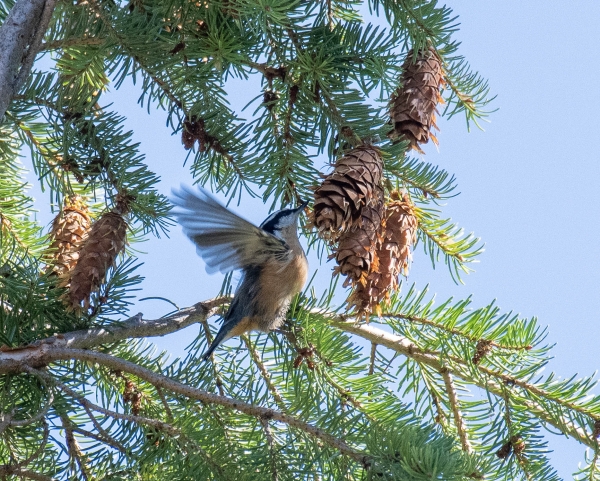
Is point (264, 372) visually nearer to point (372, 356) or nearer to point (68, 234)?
point (372, 356)

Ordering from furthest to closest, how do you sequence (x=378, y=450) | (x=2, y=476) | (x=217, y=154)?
(x=217, y=154)
(x=2, y=476)
(x=378, y=450)

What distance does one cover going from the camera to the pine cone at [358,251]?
2.19 metres

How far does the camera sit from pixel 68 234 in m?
2.53

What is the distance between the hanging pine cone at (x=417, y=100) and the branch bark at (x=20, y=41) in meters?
1.03

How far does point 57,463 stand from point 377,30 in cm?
158

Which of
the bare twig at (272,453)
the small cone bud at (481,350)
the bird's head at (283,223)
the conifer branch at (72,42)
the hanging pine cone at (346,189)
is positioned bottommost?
the bare twig at (272,453)

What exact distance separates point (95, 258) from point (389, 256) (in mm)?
873

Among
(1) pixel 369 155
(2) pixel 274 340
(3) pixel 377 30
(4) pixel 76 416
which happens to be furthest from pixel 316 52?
(4) pixel 76 416

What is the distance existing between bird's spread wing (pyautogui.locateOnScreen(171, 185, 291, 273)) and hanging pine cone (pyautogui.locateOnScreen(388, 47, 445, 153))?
0.61 meters

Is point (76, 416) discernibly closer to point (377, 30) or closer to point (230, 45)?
point (230, 45)

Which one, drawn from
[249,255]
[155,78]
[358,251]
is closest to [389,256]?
[358,251]

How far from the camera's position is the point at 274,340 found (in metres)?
2.45

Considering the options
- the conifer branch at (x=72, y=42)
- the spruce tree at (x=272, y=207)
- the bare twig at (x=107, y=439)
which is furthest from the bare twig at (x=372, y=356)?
the conifer branch at (x=72, y=42)

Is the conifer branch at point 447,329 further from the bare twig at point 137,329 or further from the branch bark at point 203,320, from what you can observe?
the bare twig at point 137,329
